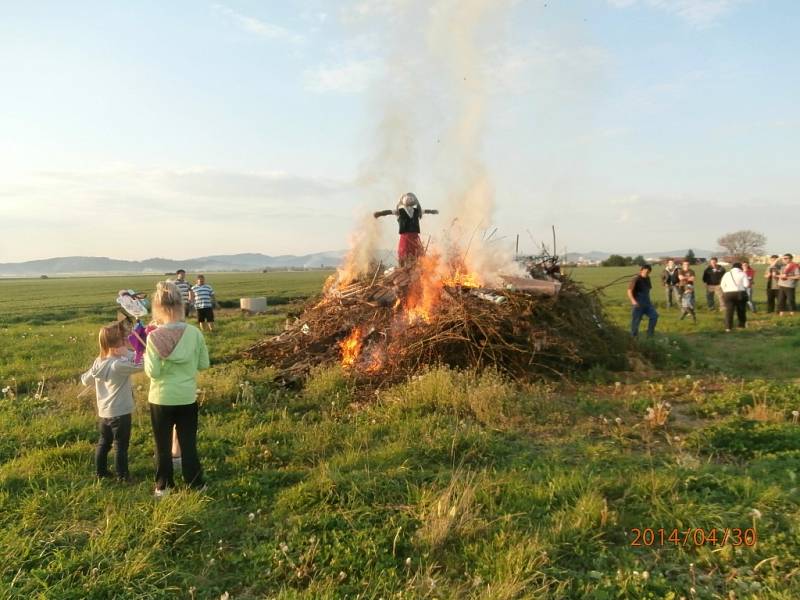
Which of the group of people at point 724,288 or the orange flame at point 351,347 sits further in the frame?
the group of people at point 724,288

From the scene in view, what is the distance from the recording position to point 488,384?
6.88 metres

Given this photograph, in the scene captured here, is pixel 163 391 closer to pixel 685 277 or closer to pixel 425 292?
pixel 425 292

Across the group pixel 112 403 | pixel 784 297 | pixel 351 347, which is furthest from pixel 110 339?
pixel 784 297

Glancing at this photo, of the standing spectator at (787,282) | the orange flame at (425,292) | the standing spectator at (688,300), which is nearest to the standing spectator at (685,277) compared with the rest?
the standing spectator at (688,300)

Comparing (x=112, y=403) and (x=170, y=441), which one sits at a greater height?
(x=112, y=403)

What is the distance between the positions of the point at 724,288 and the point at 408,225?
28.6 ft

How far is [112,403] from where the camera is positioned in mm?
4891

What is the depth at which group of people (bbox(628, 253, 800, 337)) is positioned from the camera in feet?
39.1

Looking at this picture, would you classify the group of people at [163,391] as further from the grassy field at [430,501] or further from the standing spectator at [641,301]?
the standing spectator at [641,301]

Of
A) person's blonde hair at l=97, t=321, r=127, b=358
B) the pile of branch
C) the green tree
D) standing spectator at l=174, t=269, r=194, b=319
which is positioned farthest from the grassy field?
the green tree

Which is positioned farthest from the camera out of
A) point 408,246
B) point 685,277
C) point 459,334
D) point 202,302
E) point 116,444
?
point 685,277
